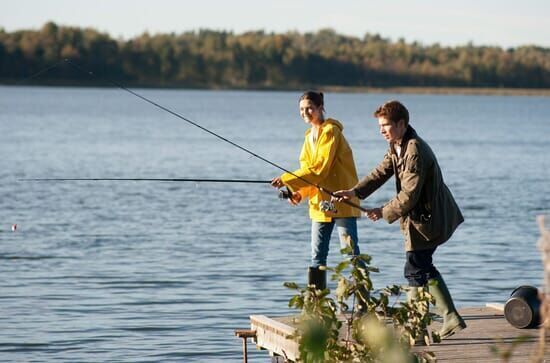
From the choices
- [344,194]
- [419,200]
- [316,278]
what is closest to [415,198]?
[419,200]

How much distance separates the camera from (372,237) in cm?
1673

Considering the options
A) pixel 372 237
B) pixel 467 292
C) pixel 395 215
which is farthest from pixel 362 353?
pixel 372 237

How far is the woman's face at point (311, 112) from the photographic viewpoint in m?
7.51

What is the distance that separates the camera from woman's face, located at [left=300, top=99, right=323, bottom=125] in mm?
7512

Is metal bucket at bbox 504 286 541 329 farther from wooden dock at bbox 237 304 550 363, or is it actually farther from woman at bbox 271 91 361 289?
woman at bbox 271 91 361 289

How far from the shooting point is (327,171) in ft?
24.7

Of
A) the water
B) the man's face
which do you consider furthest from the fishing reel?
the water

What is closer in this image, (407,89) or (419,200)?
(419,200)

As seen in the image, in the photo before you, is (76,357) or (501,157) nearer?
(76,357)

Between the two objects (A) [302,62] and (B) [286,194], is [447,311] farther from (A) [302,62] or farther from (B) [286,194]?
(A) [302,62]

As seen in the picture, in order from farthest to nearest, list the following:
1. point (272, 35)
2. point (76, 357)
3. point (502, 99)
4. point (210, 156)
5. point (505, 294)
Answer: point (502, 99) → point (272, 35) → point (210, 156) → point (505, 294) → point (76, 357)

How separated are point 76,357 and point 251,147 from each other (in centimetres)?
3022

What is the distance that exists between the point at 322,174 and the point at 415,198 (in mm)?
1157

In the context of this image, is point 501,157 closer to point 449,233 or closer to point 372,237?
point 372,237
